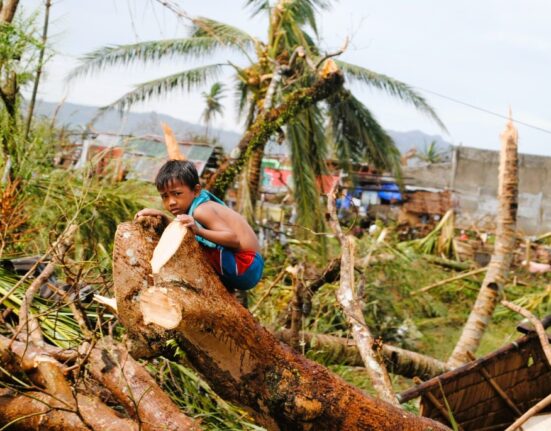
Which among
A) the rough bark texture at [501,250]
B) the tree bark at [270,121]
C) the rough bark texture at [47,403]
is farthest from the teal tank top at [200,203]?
the tree bark at [270,121]

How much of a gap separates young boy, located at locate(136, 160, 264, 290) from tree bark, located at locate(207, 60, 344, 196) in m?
5.03

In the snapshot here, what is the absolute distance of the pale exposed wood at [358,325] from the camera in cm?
378

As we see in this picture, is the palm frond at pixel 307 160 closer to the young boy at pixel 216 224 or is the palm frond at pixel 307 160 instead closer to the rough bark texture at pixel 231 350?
the young boy at pixel 216 224

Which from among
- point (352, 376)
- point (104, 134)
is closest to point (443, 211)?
point (104, 134)

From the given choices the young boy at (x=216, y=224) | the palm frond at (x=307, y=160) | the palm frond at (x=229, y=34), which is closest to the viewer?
the young boy at (x=216, y=224)

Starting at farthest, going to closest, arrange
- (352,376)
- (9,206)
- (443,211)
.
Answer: (443,211), (352,376), (9,206)

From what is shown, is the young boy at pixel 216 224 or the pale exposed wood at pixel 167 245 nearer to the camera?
the pale exposed wood at pixel 167 245

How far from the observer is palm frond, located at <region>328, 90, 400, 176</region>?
1273 centimetres

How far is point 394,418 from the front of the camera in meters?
2.59

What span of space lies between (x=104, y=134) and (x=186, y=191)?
13896 millimetres

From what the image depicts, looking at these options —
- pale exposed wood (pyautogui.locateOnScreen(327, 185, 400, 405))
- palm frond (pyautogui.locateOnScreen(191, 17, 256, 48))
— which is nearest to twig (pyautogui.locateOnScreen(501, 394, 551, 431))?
pale exposed wood (pyautogui.locateOnScreen(327, 185, 400, 405))

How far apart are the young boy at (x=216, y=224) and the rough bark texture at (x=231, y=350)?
0.71 ft

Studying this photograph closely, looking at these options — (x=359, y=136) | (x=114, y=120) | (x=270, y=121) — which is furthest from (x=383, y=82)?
(x=114, y=120)

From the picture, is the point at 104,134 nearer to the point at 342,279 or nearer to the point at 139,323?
the point at 342,279
